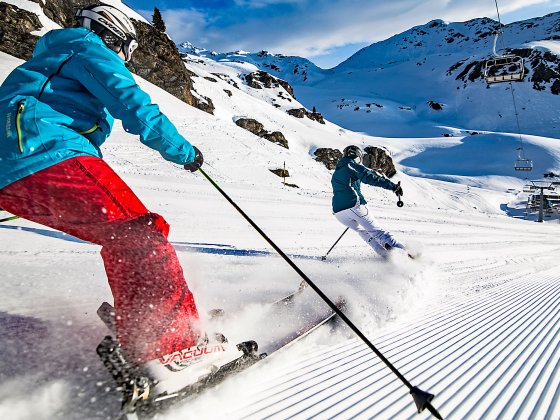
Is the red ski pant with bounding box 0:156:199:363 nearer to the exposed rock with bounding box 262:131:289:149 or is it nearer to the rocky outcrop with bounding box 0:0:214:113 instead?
the rocky outcrop with bounding box 0:0:214:113

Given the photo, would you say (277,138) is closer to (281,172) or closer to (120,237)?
(281,172)

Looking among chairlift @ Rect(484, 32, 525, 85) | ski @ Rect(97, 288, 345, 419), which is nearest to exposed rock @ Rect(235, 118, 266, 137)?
chairlift @ Rect(484, 32, 525, 85)

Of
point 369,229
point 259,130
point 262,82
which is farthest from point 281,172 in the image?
point 262,82

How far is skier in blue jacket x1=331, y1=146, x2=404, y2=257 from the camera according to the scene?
525cm

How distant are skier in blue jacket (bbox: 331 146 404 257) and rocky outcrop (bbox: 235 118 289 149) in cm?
2934

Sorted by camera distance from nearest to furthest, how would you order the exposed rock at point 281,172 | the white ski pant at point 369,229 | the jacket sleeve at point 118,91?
1. the jacket sleeve at point 118,91
2. the white ski pant at point 369,229
3. the exposed rock at point 281,172

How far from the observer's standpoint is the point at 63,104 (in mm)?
1725

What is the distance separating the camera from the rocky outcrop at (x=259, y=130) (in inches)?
1355

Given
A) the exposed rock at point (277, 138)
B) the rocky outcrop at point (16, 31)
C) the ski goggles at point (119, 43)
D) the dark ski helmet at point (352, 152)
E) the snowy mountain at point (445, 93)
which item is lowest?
the exposed rock at point (277, 138)

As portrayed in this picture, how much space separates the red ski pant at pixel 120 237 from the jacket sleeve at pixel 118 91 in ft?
0.95

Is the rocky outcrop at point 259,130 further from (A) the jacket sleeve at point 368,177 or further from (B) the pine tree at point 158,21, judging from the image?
(A) the jacket sleeve at point 368,177

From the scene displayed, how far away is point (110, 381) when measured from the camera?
187cm

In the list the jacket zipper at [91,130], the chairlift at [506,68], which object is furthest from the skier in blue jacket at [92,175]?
the chairlift at [506,68]

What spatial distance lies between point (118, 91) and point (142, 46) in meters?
38.0
